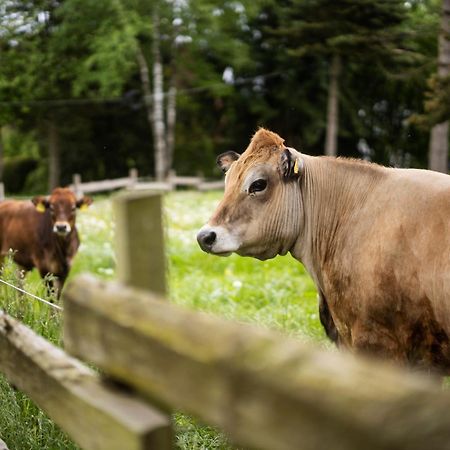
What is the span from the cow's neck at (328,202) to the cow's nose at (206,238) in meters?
0.58

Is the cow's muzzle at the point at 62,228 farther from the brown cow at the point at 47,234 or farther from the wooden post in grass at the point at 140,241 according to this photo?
the wooden post in grass at the point at 140,241

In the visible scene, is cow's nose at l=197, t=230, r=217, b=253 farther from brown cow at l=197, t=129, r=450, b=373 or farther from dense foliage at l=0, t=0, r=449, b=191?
dense foliage at l=0, t=0, r=449, b=191

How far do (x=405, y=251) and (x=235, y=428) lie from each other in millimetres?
2173

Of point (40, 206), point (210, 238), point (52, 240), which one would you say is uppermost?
point (210, 238)

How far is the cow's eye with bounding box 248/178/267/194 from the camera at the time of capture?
12.4 ft

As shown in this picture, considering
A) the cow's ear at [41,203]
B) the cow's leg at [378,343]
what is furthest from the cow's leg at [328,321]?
the cow's ear at [41,203]

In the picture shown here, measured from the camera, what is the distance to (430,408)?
100 centimetres

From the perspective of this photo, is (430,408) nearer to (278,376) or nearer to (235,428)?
(278,376)

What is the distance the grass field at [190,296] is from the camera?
10.1ft

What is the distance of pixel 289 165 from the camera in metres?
3.71

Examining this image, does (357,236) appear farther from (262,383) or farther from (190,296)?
(190,296)

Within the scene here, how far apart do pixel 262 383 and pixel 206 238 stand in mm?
2493

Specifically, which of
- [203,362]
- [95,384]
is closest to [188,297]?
[95,384]

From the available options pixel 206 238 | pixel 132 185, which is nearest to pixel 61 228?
pixel 206 238
